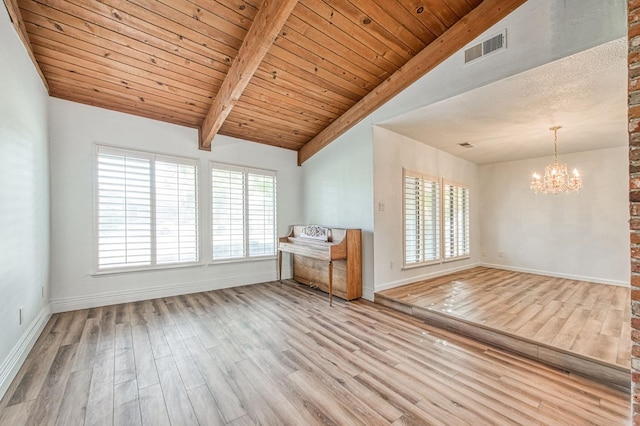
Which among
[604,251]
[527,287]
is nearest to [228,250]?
[527,287]

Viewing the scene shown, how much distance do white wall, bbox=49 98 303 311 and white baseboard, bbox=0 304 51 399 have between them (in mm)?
568

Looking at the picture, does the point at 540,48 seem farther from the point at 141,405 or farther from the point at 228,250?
the point at 228,250

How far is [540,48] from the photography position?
2.41m

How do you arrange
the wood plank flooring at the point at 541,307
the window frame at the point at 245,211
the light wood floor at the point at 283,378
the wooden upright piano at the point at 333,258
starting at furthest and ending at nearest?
the window frame at the point at 245,211 < the wooden upright piano at the point at 333,258 < the wood plank flooring at the point at 541,307 < the light wood floor at the point at 283,378

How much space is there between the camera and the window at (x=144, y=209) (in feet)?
12.1

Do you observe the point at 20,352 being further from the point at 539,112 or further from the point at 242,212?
the point at 539,112

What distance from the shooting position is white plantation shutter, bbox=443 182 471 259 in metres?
5.25

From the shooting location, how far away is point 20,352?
7.43 ft

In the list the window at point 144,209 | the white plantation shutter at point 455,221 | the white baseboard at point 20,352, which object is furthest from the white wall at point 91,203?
the white plantation shutter at point 455,221

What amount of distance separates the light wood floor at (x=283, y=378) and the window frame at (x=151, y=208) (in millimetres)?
788

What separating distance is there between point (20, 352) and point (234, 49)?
355 cm

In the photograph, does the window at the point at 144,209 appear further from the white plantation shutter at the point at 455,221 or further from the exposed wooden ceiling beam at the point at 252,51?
the white plantation shutter at the point at 455,221

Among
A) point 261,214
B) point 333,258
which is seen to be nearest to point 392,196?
point 333,258

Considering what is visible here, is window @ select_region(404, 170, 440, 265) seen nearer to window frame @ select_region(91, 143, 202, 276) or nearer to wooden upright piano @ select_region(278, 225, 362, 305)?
wooden upright piano @ select_region(278, 225, 362, 305)
